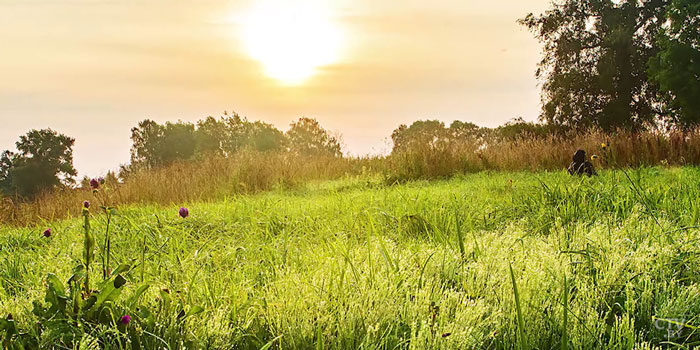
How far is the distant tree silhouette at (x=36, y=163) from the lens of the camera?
117ft

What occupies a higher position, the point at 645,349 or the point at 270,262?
the point at 270,262

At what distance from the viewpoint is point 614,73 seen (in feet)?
69.1

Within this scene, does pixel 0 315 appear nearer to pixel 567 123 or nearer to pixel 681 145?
pixel 681 145

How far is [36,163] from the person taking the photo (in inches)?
1427

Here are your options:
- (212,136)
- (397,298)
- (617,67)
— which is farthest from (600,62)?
(212,136)

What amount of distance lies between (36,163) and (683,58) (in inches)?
1607

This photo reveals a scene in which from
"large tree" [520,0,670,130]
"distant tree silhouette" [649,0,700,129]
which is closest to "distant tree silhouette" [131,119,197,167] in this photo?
"large tree" [520,0,670,130]

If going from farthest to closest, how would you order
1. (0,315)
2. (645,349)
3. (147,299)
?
(147,299)
(0,315)
(645,349)

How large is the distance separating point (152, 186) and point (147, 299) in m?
8.09

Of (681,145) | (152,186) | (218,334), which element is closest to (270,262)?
(218,334)

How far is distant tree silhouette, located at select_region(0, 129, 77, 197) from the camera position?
35.5m

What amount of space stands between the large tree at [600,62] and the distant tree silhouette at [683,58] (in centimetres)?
164

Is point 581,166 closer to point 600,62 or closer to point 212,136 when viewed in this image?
point 600,62

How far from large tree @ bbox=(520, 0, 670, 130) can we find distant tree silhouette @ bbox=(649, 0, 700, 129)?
5.38 feet
